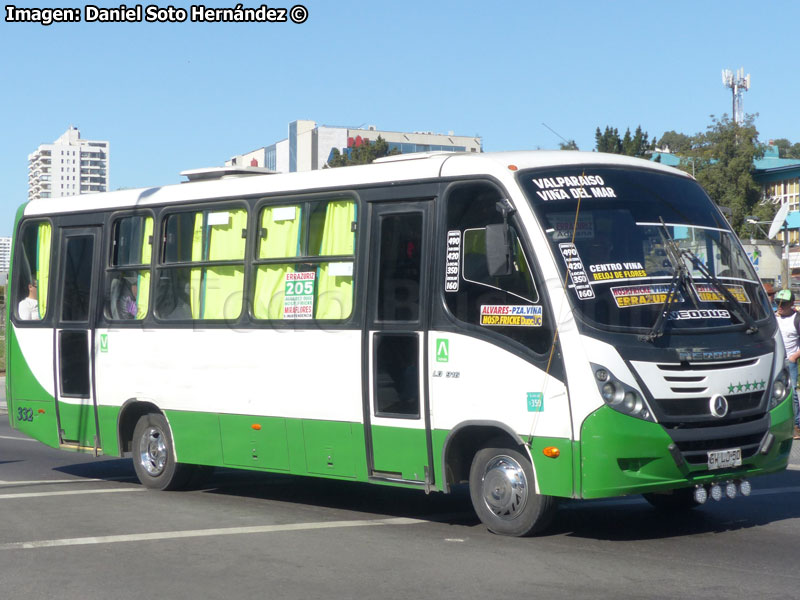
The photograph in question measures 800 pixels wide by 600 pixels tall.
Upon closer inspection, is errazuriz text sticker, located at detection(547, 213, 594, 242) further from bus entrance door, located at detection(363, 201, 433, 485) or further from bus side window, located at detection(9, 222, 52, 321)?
bus side window, located at detection(9, 222, 52, 321)

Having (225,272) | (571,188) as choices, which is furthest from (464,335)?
(225,272)

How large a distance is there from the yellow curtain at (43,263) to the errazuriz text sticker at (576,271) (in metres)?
7.28

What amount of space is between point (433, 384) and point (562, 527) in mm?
1581

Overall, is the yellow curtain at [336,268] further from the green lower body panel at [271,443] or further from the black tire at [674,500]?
the black tire at [674,500]

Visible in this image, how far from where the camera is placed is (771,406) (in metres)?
9.02

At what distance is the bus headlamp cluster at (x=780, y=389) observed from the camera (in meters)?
9.05

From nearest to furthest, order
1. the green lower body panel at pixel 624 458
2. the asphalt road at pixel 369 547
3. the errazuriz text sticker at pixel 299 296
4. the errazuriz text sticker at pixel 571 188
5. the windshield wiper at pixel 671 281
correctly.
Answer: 1. the asphalt road at pixel 369 547
2. the green lower body panel at pixel 624 458
3. the windshield wiper at pixel 671 281
4. the errazuriz text sticker at pixel 571 188
5. the errazuriz text sticker at pixel 299 296

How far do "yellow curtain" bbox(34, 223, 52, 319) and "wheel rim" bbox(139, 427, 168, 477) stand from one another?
2277 mm

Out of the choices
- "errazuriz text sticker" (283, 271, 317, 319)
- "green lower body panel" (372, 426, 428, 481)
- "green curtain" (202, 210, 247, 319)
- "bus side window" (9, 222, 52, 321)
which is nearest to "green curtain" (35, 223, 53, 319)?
"bus side window" (9, 222, 52, 321)

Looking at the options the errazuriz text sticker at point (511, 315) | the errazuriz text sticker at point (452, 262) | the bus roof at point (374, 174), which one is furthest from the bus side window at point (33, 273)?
the errazuriz text sticker at point (511, 315)

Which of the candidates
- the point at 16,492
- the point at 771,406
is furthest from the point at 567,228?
the point at 16,492

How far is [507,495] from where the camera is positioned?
8.98 meters

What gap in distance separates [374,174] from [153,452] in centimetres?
429

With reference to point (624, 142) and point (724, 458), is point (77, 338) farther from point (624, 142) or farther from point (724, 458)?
point (624, 142)
